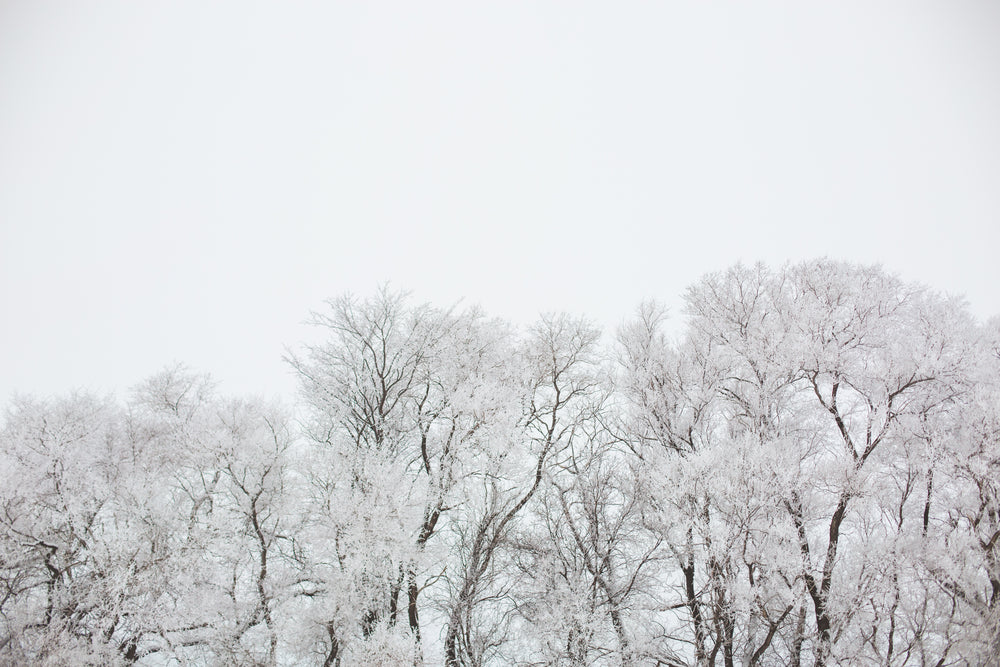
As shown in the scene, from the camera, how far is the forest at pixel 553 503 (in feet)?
35.2

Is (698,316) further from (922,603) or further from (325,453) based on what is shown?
(325,453)

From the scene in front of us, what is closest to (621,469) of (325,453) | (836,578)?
(836,578)

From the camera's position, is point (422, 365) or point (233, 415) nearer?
point (233, 415)

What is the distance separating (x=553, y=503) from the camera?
13.8m

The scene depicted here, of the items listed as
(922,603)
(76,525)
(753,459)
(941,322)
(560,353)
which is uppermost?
(941,322)

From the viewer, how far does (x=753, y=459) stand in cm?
1077

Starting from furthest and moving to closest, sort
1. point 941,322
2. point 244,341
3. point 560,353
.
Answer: point 244,341, point 560,353, point 941,322

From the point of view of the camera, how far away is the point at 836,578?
11.1 metres

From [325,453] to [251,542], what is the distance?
310 cm

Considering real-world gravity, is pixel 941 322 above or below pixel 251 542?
above

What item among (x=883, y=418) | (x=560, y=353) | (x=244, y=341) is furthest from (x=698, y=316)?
(x=244, y=341)

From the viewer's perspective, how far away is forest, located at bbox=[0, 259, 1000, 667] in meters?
10.7

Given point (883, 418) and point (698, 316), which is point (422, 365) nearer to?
point (698, 316)

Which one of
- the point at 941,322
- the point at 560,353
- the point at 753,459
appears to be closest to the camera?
the point at 753,459
